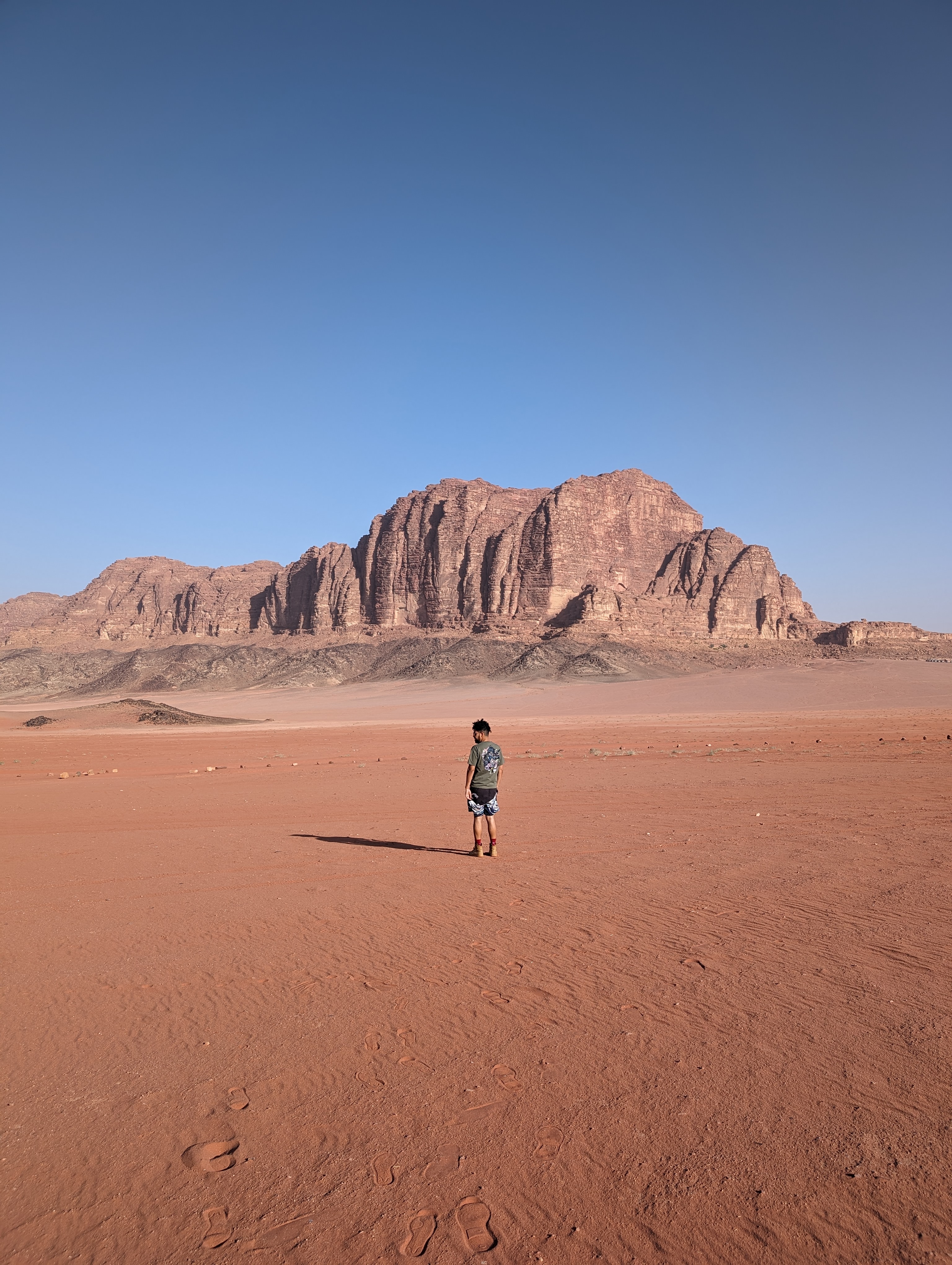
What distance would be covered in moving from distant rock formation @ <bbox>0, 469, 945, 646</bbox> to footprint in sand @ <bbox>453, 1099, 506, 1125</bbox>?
100096 mm

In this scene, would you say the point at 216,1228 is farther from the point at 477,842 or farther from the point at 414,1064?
the point at 477,842

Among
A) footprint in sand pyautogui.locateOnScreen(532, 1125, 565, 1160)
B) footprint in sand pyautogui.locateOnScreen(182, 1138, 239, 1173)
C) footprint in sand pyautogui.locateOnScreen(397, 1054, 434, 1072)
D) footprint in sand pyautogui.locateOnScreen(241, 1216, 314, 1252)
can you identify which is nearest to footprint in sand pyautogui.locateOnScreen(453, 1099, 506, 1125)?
footprint in sand pyautogui.locateOnScreen(532, 1125, 565, 1160)

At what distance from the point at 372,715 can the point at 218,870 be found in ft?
169

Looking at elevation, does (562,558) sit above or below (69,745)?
above

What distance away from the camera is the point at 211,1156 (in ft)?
11.0

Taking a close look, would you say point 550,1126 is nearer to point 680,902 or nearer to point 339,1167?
point 339,1167

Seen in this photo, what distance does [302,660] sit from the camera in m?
110

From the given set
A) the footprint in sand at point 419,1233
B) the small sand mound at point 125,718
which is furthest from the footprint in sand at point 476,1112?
the small sand mound at point 125,718

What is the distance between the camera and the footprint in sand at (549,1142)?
3279 millimetres

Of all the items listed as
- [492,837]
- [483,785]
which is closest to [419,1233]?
[492,837]

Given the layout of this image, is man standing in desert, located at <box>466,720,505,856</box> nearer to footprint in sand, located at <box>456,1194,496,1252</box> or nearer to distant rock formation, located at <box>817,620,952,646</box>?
footprint in sand, located at <box>456,1194,496,1252</box>

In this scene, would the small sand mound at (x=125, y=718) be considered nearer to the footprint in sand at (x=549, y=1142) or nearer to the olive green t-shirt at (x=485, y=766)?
the olive green t-shirt at (x=485, y=766)

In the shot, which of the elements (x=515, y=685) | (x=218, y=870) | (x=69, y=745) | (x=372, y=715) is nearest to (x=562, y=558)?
(x=515, y=685)

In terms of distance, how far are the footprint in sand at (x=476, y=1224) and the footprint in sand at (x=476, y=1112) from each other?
50 cm
